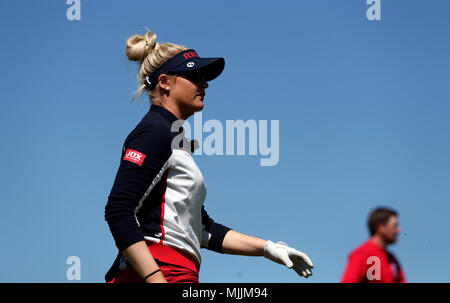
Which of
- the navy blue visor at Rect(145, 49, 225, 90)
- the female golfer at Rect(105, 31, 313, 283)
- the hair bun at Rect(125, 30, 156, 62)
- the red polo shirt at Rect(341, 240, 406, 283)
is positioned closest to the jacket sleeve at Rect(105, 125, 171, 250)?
the female golfer at Rect(105, 31, 313, 283)

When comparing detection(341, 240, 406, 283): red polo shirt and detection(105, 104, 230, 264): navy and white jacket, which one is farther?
detection(105, 104, 230, 264): navy and white jacket

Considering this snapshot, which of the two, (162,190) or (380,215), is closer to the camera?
(380,215)

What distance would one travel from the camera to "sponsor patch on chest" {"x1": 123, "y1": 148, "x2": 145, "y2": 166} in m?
3.79

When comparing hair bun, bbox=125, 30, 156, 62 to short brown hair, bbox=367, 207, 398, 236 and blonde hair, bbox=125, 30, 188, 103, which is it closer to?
blonde hair, bbox=125, 30, 188, 103

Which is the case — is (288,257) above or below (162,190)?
below

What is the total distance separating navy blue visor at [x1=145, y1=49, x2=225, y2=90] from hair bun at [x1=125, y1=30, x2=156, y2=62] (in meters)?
0.22

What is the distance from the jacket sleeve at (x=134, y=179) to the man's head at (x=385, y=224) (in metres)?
1.40

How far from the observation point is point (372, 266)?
3.26 meters

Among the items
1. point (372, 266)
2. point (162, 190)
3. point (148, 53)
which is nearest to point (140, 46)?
point (148, 53)

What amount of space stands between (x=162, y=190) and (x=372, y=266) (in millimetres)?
1348

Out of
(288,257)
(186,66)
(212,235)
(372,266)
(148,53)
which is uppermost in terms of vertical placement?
(148,53)

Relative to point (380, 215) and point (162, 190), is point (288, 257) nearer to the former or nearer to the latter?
point (162, 190)

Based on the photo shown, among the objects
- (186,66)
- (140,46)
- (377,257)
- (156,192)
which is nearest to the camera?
(377,257)
